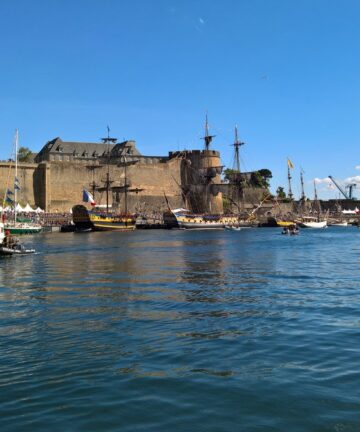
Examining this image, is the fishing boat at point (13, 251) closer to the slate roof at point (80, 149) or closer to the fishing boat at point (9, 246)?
the fishing boat at point (9, 246)

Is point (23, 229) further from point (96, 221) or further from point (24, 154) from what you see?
point (24, 154)

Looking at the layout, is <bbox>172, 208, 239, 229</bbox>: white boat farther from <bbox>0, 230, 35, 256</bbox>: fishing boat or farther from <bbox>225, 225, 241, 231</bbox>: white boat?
<bbox>0, 230, 35, 256</bbox>: fishing boat

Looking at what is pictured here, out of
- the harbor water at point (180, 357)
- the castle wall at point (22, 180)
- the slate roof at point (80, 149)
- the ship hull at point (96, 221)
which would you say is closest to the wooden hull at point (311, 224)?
the ship hull at point (96, 221)

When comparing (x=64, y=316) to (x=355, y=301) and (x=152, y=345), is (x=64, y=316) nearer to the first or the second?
(x=152, y=345)

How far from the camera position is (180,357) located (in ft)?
27.8

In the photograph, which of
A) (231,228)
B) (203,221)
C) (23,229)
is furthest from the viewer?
(203,221)

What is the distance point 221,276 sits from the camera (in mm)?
19703

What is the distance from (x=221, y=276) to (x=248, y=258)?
29.0ft

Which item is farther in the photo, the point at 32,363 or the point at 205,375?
the point at 32,363

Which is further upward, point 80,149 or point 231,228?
point 80,149

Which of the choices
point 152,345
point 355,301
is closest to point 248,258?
point 355,301

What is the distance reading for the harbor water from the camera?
A: 6.23m

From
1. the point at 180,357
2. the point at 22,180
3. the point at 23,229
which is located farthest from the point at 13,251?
the point at 22,180

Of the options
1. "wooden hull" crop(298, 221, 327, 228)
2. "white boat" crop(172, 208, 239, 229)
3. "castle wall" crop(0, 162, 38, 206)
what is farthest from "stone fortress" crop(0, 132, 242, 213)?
"wooden hull" crop(298, 221, 327, 228)
